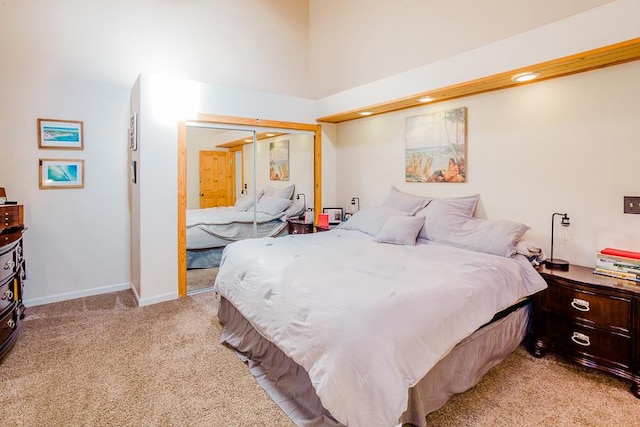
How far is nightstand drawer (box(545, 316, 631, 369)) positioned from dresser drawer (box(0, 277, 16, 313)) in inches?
152

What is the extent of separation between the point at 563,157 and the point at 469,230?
0.92m

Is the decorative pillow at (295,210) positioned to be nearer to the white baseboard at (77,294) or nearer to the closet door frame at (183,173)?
the closet door frame at (183,173)

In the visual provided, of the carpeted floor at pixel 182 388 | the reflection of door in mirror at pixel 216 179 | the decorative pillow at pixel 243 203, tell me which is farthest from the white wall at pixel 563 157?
the reflection of door in mirror at pixel 216 179

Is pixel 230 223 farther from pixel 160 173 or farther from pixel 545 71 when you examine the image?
pixel 545 71

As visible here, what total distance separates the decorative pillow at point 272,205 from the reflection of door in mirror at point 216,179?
0.37 meters

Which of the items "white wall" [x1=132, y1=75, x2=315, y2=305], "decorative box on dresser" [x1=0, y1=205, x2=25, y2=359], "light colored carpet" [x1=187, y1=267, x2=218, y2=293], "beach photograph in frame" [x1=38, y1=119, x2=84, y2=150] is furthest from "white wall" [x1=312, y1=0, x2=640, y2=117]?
"decorative box on dresser" [x1=0, y1=205, x2=25, y2=359]

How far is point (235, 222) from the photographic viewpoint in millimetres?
4520

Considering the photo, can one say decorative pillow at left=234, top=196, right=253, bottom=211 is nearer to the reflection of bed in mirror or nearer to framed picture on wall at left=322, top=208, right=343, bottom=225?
the reflection of bed in mirror

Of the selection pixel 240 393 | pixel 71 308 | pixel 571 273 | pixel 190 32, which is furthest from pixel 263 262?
pixel 190 32

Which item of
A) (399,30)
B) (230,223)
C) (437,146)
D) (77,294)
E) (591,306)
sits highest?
(399,30)

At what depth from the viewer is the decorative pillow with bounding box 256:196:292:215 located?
4684 mm

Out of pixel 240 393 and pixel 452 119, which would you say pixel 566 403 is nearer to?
pixel 240 393

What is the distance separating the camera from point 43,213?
12.4 ft

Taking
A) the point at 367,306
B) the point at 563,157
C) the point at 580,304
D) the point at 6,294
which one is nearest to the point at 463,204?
the point at 563,157
